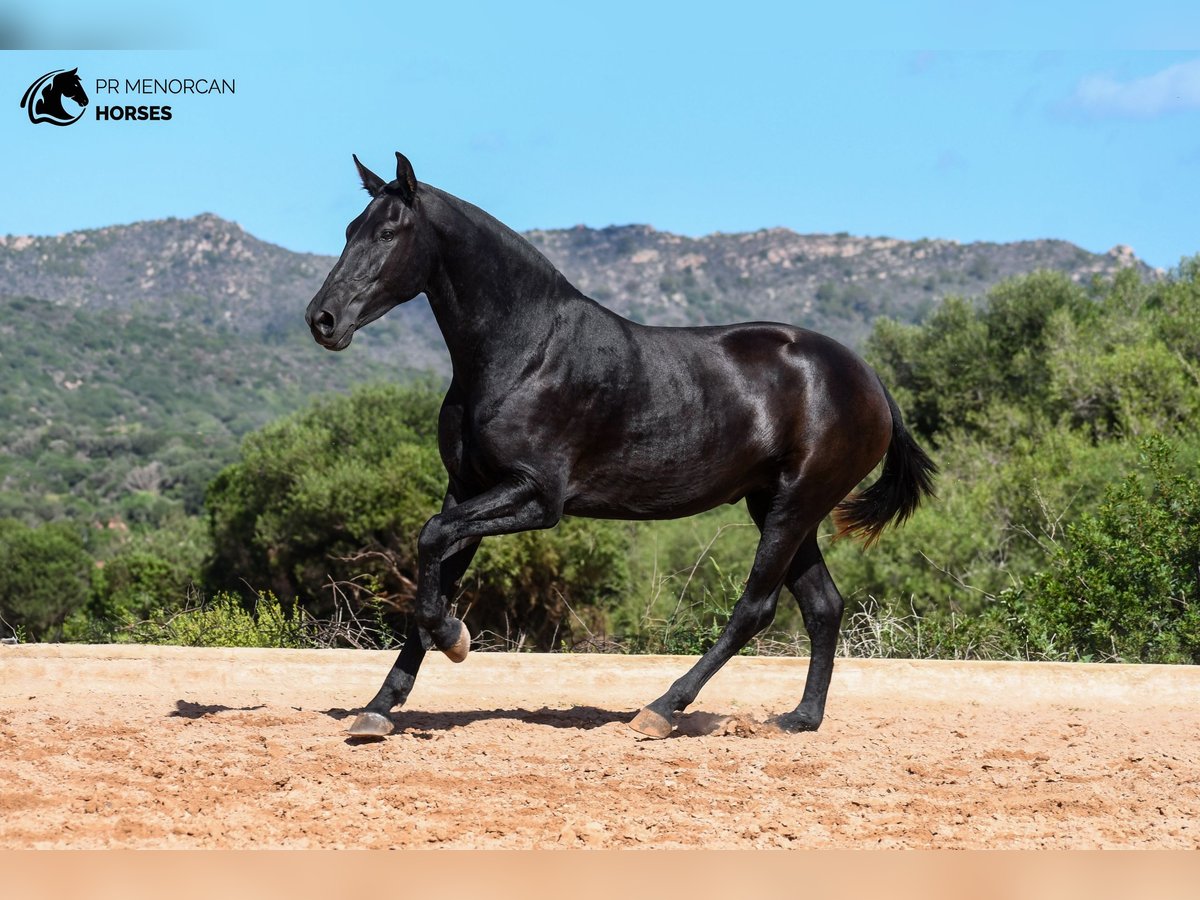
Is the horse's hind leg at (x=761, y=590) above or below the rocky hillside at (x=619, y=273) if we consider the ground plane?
below

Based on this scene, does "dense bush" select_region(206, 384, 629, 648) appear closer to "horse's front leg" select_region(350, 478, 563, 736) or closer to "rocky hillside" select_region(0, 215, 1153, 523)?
"horse's front leg" select_region(350, 478, 563, 736)

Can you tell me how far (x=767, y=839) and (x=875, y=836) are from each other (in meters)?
0.37

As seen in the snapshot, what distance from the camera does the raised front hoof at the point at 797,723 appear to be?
621 cm

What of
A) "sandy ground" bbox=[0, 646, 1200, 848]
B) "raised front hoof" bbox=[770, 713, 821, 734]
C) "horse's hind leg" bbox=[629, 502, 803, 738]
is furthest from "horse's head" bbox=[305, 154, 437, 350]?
"raised front hoof" bbox=[770, 713, 821, 734]

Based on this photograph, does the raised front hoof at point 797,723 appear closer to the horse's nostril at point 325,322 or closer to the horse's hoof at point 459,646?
the horse's hoof at point 459,646

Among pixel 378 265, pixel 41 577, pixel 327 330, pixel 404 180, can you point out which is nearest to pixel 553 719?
pixel 327 330

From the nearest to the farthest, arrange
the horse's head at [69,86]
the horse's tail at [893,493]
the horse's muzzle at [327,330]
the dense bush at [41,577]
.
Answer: the horse's muzzle at [327,330] < the horse's tail at [893,493] < the horse's head at [69,86] < the dense bush at [41,577]

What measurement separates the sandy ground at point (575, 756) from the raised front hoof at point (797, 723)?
0.24ft

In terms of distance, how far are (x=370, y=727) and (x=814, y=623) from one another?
7.69 ft

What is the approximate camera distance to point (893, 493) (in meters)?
6.88

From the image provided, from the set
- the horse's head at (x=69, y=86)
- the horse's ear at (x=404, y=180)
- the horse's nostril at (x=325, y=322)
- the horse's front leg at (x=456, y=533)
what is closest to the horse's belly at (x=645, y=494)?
the horse's front leg at (x=456, y=533)

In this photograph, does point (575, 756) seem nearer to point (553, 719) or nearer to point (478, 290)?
point (553, 719)

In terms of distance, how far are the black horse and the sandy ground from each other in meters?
0.50

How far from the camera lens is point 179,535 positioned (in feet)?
125
